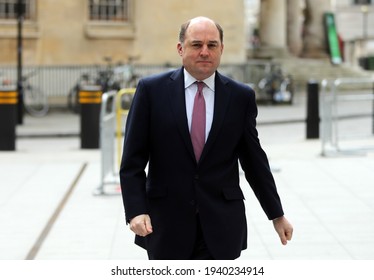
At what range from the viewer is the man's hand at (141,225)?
14.8 ft

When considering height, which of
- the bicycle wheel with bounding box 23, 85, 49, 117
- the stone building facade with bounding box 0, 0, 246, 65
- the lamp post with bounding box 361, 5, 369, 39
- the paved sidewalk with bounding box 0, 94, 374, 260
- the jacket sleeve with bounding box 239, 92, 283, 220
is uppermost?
the lamp post with bounding box 361, 5, 369, 39

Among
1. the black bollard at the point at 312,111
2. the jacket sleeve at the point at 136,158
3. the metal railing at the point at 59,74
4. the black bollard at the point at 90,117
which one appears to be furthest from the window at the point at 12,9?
the jacket sleeve at the point at 136,158

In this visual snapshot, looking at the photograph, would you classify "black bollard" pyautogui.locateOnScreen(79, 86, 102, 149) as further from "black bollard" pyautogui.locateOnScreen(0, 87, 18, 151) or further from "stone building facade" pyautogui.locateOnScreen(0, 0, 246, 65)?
"stone building facade" pyautogui.locateOnScreen(0, 0, 246, 65)

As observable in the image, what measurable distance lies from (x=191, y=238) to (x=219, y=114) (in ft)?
1.90

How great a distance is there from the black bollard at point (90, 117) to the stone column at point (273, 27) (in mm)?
19657

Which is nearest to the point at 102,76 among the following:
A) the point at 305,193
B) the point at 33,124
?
the point at 33,124

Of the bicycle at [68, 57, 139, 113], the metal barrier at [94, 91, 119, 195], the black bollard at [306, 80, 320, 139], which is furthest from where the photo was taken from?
the bicycle at [68, 57, 139, 113]

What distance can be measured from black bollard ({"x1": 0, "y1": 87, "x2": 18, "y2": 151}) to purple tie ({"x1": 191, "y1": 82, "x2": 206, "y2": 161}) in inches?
513

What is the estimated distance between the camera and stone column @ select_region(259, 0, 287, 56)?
36312 mm

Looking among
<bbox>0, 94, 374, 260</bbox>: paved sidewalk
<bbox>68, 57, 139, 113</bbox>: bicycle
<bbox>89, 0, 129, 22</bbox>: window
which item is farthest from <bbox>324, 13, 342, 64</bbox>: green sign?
<bbox>0, 94, 374, 260</bbox>: paved sidewalk

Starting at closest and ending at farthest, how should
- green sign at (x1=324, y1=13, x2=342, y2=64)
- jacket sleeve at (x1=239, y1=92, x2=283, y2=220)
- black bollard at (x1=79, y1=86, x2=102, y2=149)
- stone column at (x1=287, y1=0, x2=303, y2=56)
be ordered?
jacket sleeve at (x1=239, y1=92, x2=283, y2=220) → black bollard at (x1=79, y1=86, x2=102, y2=149) → green sign at (x1=324, y1=13, x2=342, y2=64) → stone column at (x1=287, y1=0, x2=303, y2=56)

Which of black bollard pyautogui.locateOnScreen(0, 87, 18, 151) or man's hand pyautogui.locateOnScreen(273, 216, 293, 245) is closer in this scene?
man's hand pyautogui.locateOnScreen(273, 216, 293, 245)

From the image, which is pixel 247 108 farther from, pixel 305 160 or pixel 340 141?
pixel 340 141

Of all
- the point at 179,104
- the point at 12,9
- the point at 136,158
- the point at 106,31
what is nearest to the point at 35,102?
the point at 12,9
